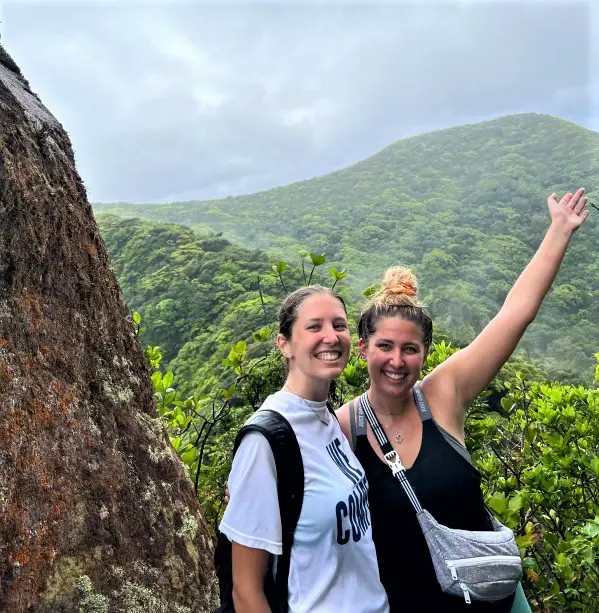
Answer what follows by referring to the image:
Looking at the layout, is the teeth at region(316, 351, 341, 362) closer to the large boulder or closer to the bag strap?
the bag strap

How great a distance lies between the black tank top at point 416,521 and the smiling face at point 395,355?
0.96ft

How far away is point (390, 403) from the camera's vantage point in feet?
7.13

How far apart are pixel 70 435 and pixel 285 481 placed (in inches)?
43.6

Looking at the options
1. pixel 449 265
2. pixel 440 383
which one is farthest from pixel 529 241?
pixel 440 383

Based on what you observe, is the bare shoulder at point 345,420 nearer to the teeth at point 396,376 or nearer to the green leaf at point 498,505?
the teeth at point 396,376

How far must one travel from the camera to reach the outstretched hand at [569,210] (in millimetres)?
2334

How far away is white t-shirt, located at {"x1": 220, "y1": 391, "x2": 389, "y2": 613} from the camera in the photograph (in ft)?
5.17

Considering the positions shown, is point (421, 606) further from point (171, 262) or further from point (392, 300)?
point (171, 262)

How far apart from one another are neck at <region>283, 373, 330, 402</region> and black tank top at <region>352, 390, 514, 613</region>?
363 mm

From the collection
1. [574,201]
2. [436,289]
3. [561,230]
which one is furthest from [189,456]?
[436,289]

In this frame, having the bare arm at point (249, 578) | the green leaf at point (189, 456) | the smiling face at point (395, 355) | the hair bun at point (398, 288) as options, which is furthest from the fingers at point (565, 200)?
the green leaf at point (189, 456)

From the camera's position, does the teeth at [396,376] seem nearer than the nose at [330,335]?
No

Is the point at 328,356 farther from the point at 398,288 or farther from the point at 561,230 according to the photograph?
the point at 561,230

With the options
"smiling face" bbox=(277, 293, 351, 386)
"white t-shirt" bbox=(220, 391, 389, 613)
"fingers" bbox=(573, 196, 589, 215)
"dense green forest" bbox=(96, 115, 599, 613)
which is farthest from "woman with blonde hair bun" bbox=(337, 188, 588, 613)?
"dense green forest" bbox=(96, 115, 599, 613)
